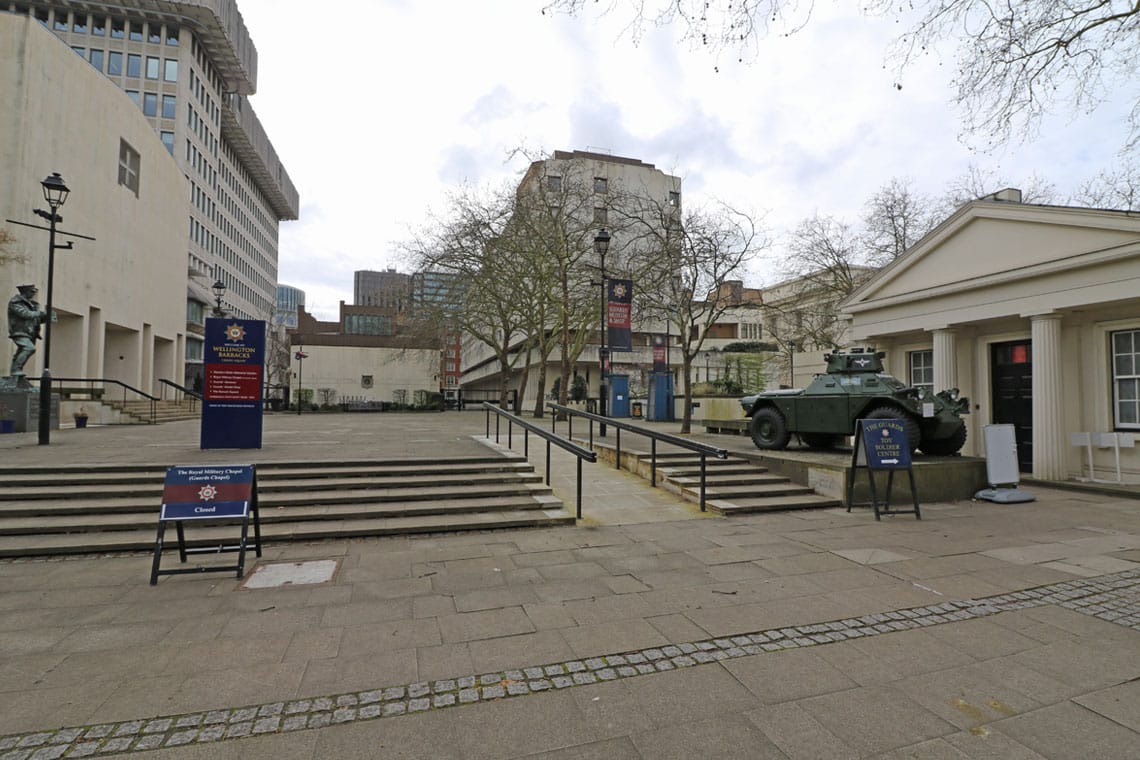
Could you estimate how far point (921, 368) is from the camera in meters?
14.4

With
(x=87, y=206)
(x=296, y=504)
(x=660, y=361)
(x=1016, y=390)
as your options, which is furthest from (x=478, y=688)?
(x=87, y=206)

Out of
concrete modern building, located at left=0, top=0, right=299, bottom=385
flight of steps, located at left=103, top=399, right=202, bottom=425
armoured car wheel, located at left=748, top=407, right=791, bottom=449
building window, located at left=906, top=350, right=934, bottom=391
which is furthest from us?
concrete modern building, located at left=0, top=0, right=299, bottom=385

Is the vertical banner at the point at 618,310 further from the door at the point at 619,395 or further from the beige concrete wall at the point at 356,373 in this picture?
the beige concrete wall at the point at 356,373

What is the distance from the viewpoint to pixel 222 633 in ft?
12.3

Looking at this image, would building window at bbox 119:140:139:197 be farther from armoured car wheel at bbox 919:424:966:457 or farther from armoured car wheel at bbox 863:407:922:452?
armoured car wheel at bbox 919:424:966:457

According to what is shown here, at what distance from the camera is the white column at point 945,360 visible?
1289 cm

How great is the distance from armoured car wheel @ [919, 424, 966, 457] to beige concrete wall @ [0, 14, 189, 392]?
86.3 ft

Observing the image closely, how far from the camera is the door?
2480 cm

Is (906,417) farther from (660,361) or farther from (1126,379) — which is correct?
(660,361)

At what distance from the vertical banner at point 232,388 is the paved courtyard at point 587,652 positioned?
4.81 meters

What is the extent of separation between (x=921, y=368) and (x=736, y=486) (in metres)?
8.64

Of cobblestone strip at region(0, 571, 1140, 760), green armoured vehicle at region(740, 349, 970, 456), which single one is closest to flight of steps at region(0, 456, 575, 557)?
cobblestone strip at region(0, 571, 1140, 760)

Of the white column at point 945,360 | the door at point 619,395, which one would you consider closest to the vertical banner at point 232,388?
the white column at point 945,360

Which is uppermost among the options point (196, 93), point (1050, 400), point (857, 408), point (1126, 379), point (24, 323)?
point (196, 93)
